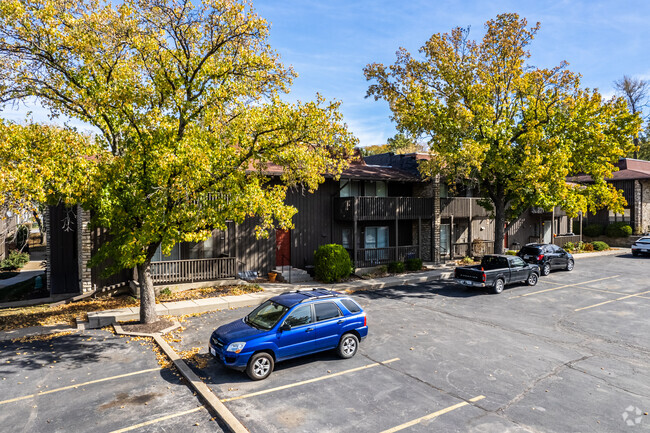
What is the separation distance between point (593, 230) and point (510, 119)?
26.3 metres

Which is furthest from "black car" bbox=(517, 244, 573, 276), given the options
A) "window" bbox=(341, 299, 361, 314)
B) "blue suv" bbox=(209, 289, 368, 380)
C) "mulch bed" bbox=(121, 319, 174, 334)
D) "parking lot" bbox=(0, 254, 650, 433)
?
"mulch bed" bbox=(121, 319, 174, 334)

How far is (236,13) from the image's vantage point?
521 inches

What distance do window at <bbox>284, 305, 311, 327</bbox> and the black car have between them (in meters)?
18.7

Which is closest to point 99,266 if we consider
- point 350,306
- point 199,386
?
point 199,386

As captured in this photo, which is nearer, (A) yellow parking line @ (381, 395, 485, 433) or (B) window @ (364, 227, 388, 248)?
(A) yellow parking line @ (381, 395, 485, 433)

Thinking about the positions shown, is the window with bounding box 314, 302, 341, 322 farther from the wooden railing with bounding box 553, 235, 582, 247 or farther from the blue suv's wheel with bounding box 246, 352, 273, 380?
the wooden railing with bounding box 553, 235, 582, 247

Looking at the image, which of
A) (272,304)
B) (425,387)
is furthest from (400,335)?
(272,304)

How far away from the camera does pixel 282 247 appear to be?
75.6 feet

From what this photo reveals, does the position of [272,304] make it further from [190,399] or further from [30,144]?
[30,144]

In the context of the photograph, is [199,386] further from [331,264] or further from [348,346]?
[331,264]

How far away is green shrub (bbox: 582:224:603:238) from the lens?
136 ft

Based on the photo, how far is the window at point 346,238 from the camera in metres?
25.2

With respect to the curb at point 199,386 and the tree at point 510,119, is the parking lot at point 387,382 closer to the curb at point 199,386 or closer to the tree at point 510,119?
the curb at point 199,386

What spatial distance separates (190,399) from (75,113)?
11.3 meters
